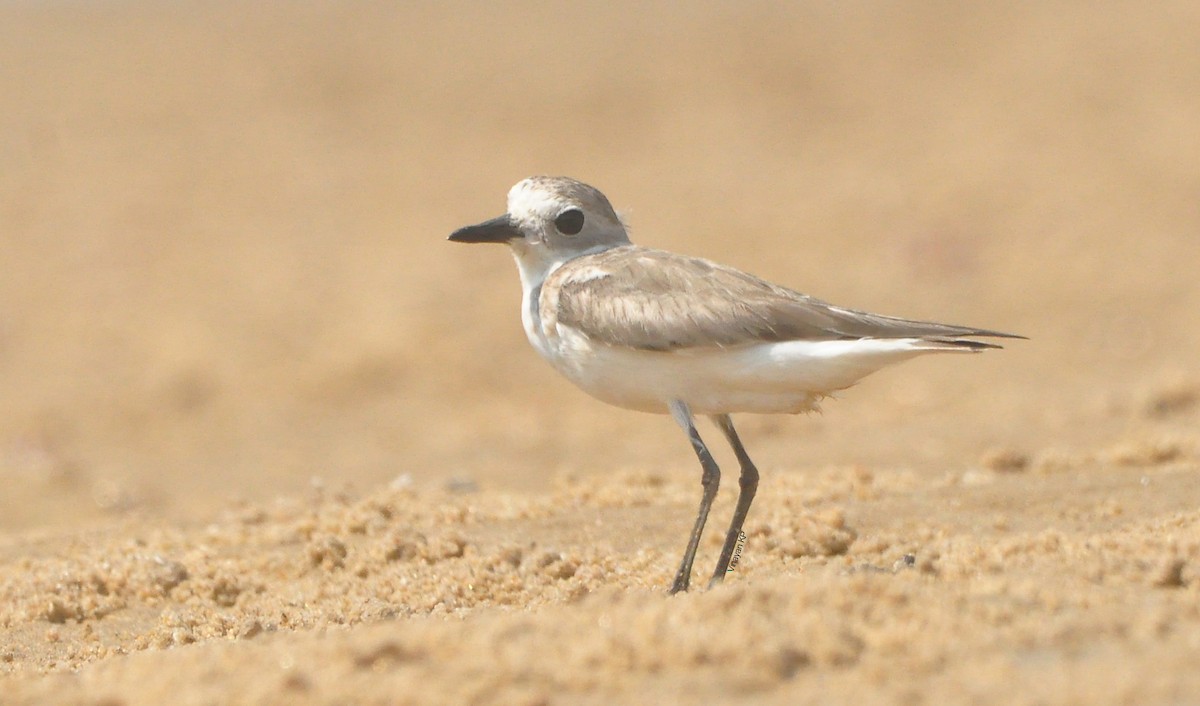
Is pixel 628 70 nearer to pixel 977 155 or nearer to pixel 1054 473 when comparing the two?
pixel 977 155

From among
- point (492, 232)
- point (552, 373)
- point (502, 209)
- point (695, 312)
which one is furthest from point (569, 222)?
point (502, 209)

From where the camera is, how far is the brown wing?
5180 millimetres

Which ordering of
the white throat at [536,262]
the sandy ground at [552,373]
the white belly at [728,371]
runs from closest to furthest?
the sandy ground at [552,373] < the white belly at [728,371] < the white throat at [536,262]

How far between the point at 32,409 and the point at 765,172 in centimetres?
946

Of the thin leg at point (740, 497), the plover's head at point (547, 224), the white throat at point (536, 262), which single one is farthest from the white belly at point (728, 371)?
the plover's head at point (547, 224)

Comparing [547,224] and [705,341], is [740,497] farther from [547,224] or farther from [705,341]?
[547,224]

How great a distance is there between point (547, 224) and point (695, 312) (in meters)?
1.00

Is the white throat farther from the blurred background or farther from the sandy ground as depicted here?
the blurred background

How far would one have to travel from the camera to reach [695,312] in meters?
5.28

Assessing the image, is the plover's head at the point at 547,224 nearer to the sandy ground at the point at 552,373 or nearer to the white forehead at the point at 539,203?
the white forehead at the point at 539,203

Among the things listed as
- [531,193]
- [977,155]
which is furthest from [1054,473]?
[977,155]

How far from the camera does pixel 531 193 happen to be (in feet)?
19.9

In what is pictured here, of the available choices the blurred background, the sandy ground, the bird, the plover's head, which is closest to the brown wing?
the bird

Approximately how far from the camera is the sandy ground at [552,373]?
3.88 m
